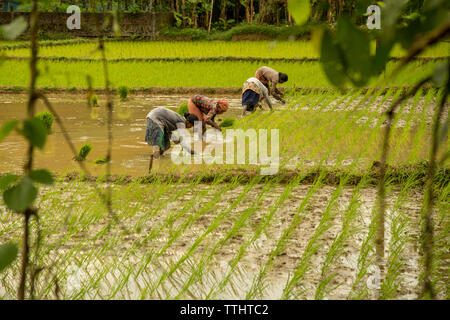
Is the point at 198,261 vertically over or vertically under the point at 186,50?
under

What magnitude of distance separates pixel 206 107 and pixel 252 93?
149cm

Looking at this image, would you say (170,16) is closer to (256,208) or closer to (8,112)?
(8,112)

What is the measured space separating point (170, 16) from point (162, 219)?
1419 centimetres

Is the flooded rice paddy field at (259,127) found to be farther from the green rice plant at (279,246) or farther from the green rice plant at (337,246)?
the green rice plant at (337,246)

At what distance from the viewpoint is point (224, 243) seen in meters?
2.85

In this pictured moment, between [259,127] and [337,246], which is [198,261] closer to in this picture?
[337,246]

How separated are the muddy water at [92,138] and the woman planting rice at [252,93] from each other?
370 mm

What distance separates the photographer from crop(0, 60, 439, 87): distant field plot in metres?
9.11

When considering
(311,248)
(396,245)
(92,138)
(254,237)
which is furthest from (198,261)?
(92,138)

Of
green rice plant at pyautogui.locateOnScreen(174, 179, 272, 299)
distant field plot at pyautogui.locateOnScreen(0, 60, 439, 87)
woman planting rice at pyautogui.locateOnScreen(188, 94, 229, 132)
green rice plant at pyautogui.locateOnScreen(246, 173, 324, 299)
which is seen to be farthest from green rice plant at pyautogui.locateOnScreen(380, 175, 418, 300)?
distant field plot at pyautogui.locateOnScreen(0, 60, 439, 87)

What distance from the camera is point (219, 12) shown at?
18.8 meters

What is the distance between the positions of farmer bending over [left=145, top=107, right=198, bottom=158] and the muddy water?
0.16 metres

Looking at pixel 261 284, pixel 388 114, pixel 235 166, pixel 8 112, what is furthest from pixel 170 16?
pixel 388 114

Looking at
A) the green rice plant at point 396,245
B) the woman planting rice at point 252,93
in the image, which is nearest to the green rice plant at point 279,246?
the green rice plant at point 396,245
